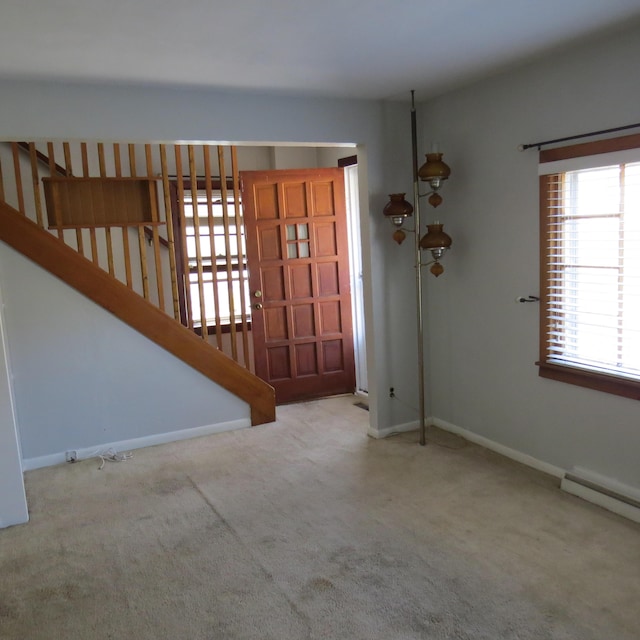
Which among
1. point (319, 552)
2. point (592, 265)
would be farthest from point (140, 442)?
point (592, 265)

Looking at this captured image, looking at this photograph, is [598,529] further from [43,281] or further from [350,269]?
[43,281]

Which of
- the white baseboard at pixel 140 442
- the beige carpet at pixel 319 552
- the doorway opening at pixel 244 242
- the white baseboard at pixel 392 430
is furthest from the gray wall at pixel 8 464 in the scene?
the white baseboard at pixel 392 430

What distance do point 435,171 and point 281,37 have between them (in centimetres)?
144

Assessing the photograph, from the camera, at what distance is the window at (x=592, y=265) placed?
2.91 m

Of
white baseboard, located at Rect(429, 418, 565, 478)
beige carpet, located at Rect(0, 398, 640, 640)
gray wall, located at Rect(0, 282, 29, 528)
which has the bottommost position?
beige carpet, located at Rect(0, 398, 640, 640)

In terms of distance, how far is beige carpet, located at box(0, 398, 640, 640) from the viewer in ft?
7.47

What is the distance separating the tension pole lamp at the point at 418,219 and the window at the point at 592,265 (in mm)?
659

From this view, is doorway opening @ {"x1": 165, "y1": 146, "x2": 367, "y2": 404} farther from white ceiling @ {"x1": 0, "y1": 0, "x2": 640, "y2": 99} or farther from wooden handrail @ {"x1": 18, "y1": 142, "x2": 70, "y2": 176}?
white ceiling @ {"x1": 0, "y1": 0, "x2": 640, "y2": 99}

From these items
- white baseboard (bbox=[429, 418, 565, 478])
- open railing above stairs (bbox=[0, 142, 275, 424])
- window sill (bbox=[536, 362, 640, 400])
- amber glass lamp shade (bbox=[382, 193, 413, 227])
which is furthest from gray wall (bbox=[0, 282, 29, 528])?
window sill (bbox=[536, 362, 640, 400])

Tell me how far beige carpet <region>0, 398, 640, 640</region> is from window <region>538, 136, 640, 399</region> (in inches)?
28.4

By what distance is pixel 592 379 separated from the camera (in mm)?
3141

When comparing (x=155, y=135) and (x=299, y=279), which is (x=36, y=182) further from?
(x=299, y=279)

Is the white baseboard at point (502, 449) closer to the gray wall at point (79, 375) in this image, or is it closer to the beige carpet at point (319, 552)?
the beige carpet at point (319, 552)

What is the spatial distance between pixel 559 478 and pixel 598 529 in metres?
0.57
